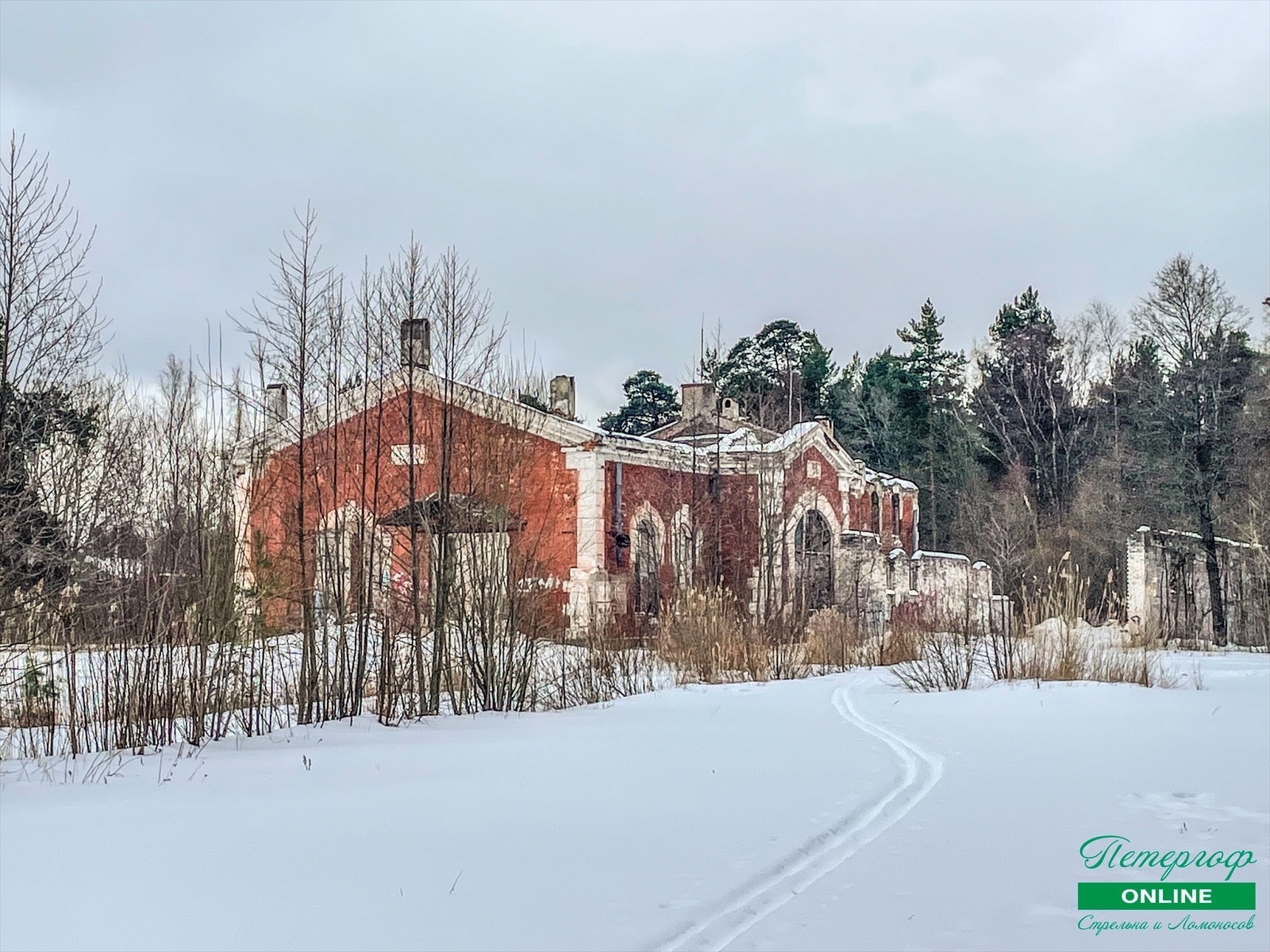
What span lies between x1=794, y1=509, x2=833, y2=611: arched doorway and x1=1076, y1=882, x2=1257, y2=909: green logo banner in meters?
19.7

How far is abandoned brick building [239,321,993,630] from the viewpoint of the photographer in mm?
10969

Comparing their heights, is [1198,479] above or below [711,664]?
above

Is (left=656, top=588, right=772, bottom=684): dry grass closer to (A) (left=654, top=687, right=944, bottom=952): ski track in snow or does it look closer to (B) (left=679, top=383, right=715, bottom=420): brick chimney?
(A) (left=654, top=687, right=944, bottom=952): ski track in snow

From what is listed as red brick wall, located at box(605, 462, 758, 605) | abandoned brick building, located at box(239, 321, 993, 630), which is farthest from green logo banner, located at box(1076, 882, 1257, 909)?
red brick wall, located at box(605, 462, 758, 605)

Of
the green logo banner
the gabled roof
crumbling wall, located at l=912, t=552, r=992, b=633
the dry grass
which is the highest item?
the gabled roof

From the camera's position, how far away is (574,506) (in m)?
22.5

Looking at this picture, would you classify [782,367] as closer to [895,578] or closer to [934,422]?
[934,422]

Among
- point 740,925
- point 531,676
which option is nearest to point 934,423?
point 531,676

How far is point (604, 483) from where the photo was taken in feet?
73.9

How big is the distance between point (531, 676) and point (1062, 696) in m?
5.13

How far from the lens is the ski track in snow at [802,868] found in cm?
459

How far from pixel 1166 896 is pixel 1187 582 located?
26.6m

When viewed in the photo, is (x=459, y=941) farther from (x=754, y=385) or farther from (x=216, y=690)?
(x=754, y=385)
